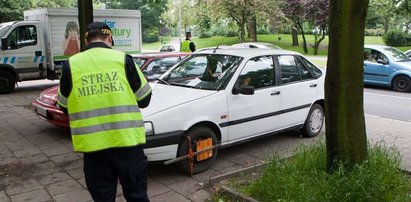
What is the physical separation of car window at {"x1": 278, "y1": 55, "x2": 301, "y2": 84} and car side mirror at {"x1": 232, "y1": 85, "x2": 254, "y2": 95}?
1054mm

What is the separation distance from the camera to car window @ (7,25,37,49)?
1241 centimetres

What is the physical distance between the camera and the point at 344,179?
3.67m

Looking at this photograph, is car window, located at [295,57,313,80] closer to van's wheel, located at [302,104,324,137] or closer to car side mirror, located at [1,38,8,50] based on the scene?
van's wheel, located at [302,104,324,137]

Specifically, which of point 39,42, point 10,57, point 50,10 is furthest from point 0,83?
point 50,10

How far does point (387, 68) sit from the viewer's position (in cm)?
1365

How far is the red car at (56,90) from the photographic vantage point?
21.3 feet

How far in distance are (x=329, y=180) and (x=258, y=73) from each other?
2474mm

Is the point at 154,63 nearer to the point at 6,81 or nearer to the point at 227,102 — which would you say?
the point at 227,102

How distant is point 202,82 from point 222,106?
586mm

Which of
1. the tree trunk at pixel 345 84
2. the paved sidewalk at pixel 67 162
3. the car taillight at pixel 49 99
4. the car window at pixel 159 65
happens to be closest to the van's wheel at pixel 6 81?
the paved sidewalk at pixel 67 162

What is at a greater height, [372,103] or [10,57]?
[10,57]

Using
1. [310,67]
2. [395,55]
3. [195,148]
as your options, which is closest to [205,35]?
[395,55]

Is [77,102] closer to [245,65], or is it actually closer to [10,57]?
[245,65]

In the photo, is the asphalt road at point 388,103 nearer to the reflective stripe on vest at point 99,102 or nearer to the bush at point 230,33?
the reflective stripe on vest at point 99,102
